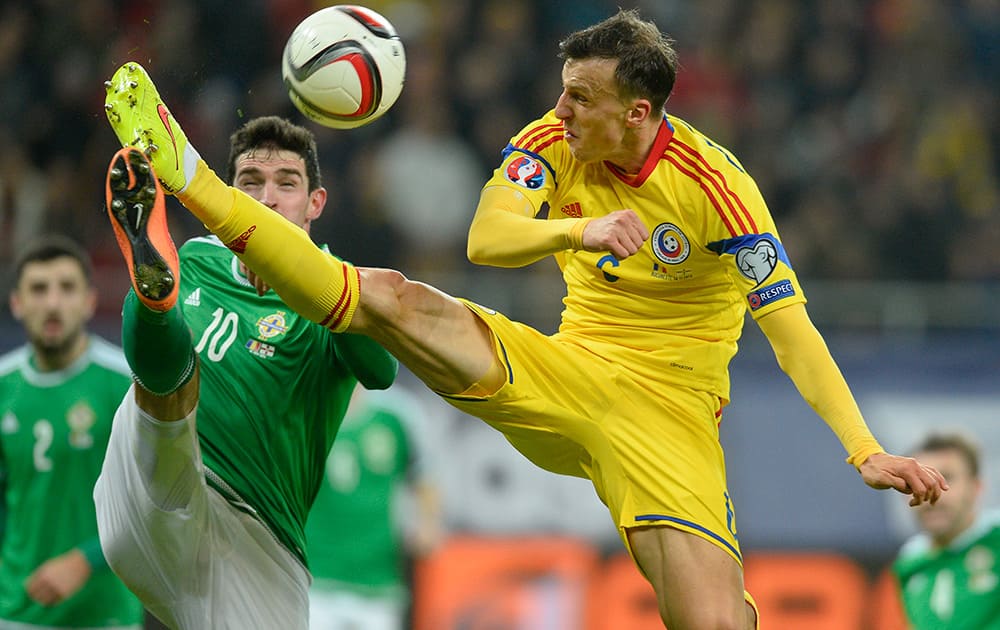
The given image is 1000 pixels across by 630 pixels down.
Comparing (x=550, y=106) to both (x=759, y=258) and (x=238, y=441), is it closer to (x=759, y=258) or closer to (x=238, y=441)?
(x=759, y=258)

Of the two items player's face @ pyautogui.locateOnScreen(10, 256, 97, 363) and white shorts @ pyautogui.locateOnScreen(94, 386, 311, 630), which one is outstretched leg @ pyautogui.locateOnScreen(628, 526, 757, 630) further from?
player's face @ pyautogui.locateOnScreen(10, 256, 97, 363)

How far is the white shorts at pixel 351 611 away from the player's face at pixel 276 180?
4332 mm

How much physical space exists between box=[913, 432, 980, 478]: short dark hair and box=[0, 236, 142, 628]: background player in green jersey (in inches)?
149

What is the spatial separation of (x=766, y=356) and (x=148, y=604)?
17.8 feet

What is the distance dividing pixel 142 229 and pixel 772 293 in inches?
82.9

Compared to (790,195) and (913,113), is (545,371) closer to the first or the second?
(790,195)

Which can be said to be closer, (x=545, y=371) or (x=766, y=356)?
(x=545, y=371)

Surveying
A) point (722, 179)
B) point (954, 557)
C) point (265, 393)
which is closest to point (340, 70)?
point (265, 393)

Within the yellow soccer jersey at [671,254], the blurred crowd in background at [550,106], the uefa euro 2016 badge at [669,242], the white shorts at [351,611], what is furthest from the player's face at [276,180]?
the white shorts at [351,611]

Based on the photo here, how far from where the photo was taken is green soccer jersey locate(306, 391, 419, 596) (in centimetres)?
878

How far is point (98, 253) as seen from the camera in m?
9.75

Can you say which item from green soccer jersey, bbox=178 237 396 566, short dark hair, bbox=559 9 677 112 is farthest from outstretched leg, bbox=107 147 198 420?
short dark hair, bbox=559 9 677 112

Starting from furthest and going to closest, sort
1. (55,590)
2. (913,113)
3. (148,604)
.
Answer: (913,113), (55,590), (148,604)

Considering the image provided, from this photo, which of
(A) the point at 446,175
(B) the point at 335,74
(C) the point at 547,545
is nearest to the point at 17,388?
(B) the point at 335,74
